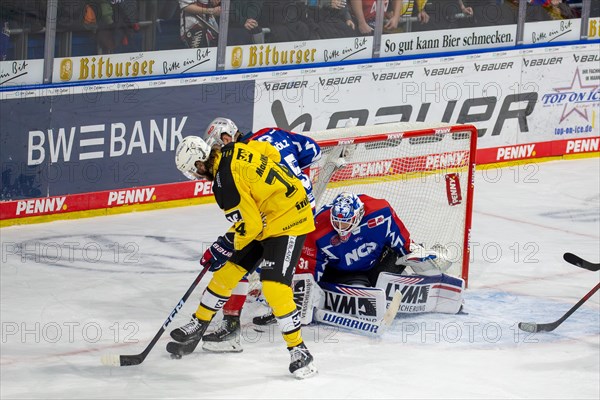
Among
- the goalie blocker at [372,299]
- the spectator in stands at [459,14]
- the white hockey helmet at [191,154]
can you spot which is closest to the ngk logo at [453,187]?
the goalie blocker at [372,299]

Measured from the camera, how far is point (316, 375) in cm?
628

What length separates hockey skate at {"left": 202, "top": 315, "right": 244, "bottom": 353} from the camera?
6.62 m

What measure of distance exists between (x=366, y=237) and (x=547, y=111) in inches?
193

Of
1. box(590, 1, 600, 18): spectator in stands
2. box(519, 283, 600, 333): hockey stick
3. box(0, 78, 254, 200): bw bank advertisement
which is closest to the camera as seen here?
box(519, 283, 600, 333): hockey stick

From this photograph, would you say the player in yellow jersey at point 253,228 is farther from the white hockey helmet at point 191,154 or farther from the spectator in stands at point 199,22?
the spectator in stands at point 199,22

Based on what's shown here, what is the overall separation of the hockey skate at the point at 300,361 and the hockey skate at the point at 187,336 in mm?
521

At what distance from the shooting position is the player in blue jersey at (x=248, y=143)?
6496mm

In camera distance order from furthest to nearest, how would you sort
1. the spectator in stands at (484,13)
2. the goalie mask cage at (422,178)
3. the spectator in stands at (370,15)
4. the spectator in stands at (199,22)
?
the spectator in stands at (484,13) < the spectator in stands at (370,15) < the spectator in stands at (199,22) < the goalie mask cage at (422,178)

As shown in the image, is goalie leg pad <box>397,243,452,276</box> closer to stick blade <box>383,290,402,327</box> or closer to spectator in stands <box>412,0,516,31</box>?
stick blade <box>383,290,402,327</box>

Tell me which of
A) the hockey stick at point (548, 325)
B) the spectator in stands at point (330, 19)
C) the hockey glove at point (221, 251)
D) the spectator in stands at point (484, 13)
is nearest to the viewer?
the hockey glove at point (221, 251)

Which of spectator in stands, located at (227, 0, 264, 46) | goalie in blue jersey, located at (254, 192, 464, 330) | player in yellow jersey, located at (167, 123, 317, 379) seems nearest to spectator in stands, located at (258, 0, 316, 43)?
spectator in stands, located at (227, 0, 264, 46)

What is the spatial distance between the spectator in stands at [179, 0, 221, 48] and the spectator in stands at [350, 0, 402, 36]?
1298 millimetres

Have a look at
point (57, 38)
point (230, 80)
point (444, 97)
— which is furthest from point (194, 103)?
point (444, 97)

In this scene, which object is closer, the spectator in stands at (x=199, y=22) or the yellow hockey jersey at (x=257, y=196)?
the yellow hockey jersey at (x=257, y=196)
